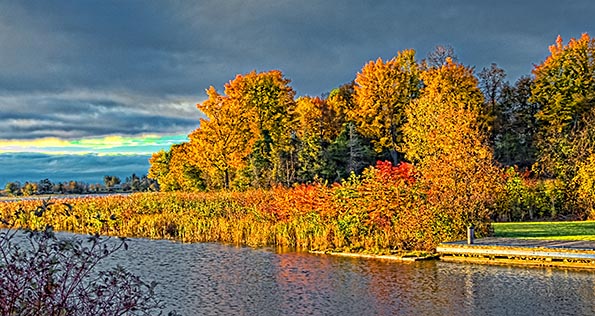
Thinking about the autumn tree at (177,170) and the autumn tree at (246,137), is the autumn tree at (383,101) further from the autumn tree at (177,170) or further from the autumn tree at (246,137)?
the autumn tree at (177,170)

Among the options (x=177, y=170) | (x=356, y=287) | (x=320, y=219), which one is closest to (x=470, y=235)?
(x=356, y=287)

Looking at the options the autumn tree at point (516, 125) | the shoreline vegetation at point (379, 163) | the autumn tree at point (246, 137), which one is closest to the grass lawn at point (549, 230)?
the shoreline vegetation at point (379, 163)

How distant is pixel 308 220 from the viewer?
25.8 metres

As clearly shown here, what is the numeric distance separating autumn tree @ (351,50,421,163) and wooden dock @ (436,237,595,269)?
26.7m

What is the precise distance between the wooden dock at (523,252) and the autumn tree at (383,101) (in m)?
26.7

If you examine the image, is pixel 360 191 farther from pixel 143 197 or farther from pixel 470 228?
pixel 143 197

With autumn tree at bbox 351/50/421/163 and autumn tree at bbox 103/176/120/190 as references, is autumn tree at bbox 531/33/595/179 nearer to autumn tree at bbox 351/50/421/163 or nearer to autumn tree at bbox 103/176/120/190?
autumn tree at bbox 351/50/421/163

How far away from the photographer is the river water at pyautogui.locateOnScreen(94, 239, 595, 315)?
1351cm

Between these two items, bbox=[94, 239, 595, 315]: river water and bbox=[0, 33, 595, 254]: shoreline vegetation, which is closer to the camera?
bbox=[94, 239, 595, 315]: river water

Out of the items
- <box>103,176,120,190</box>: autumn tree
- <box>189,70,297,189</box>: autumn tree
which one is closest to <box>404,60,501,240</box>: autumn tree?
<box>189,70,297,189</box>: autumn tree

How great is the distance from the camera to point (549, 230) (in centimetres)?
2361

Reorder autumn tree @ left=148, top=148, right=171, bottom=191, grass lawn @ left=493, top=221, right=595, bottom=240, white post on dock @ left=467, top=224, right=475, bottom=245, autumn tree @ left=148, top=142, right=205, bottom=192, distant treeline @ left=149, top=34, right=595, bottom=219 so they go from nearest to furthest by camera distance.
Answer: white post on dock @ left=467, top=224, right=475, bottom=245 → grass lawn @ left=493, top=221, right=595, bottom=240 → distant treeline @ left=149, top=34, right=595, bottom=219 → autumn tree @ left=148, top=142, right=205, bottom=192 → autumn tree @ left=148, top=148, right=171, bottom=191

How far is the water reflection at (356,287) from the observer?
13.5 metres

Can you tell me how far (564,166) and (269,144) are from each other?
23.9 metres
